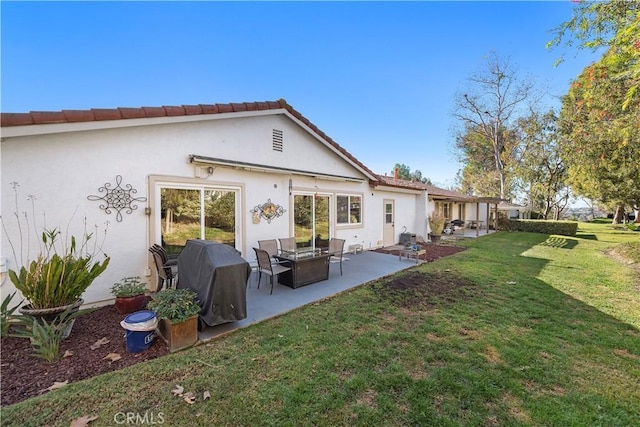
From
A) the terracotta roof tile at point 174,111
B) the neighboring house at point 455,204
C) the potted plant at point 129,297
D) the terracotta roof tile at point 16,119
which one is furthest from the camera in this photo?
the neighboring house at point 455,204

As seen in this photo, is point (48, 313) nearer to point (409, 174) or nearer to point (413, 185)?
point (413, 185)

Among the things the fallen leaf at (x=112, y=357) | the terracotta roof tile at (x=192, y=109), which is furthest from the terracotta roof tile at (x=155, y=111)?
the fallen leaf at (x=112, y=357)

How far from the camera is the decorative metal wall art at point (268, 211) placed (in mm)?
8266

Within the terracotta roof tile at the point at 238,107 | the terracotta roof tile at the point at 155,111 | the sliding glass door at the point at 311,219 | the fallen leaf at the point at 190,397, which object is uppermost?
the terracotta roof tile at the point at 238,107

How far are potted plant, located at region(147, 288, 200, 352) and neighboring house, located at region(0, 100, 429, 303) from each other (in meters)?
2.62

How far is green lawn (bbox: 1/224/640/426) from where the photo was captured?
2.66m

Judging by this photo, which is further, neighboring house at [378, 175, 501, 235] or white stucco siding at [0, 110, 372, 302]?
neighboring house at [378, 175, 501, 235]

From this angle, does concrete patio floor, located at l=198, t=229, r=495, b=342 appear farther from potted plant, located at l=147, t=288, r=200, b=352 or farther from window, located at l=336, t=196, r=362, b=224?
Answer: window, located at l=336, t=196, r=362, b=224

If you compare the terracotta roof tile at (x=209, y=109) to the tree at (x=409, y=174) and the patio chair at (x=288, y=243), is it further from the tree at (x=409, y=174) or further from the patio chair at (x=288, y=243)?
the tree at (x=409, y=174)

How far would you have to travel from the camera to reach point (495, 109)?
27.1m

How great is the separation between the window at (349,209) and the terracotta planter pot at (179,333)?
25.4 ft

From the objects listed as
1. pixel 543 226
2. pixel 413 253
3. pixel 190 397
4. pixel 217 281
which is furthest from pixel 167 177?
pixel 543 226

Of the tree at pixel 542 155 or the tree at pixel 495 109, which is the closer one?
the tree at pixel 542 155

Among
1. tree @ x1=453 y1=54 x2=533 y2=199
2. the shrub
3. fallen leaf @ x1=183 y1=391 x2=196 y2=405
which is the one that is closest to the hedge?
tree @ x1=453 y1=54 x2=533 y2=199
